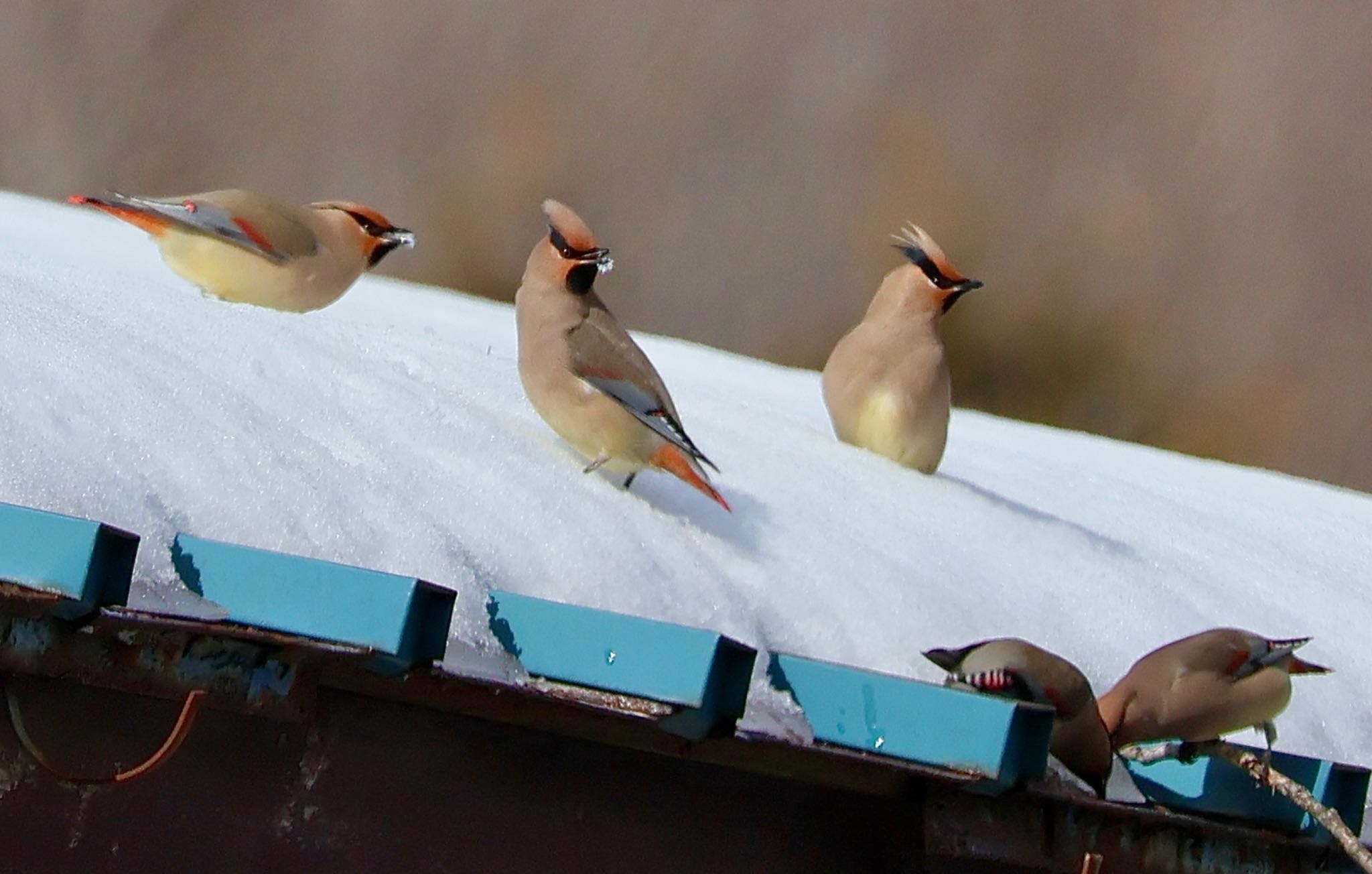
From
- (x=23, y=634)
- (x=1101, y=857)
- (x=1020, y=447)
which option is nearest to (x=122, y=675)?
(x=23, y=634)

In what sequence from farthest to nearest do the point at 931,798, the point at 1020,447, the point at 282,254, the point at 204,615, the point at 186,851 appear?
the point at 1020,447 → the point at 282,254 → the point at 931,798 → the point at 186,851 → the point at 204,615

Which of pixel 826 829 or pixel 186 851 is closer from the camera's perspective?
pixel 186 851

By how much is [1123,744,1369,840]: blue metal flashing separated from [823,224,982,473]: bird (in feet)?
4.12

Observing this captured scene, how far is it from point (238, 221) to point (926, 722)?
1980 mm

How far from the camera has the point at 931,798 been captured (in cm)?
212

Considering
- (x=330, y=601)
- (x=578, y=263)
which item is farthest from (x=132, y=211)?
(x=330, y=601)

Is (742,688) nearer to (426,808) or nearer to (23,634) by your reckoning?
(426,808)

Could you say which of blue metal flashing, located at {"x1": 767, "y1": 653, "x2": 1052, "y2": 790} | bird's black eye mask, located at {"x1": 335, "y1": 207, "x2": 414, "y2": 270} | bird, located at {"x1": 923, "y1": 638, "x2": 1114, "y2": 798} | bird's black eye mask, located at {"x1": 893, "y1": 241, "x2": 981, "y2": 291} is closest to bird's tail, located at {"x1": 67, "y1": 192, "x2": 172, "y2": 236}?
bird's black eye mask, located at {"x1": 335, "y1": 207, "x2": 414, "y2": 270}

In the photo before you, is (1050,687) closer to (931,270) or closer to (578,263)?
(578,263)

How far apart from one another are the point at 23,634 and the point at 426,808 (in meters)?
0.42

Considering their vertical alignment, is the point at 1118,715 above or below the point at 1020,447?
below

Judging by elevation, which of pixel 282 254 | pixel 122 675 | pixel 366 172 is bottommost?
pixel 122 675

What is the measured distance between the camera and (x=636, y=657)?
1.86m

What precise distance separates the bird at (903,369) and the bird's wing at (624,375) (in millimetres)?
662
